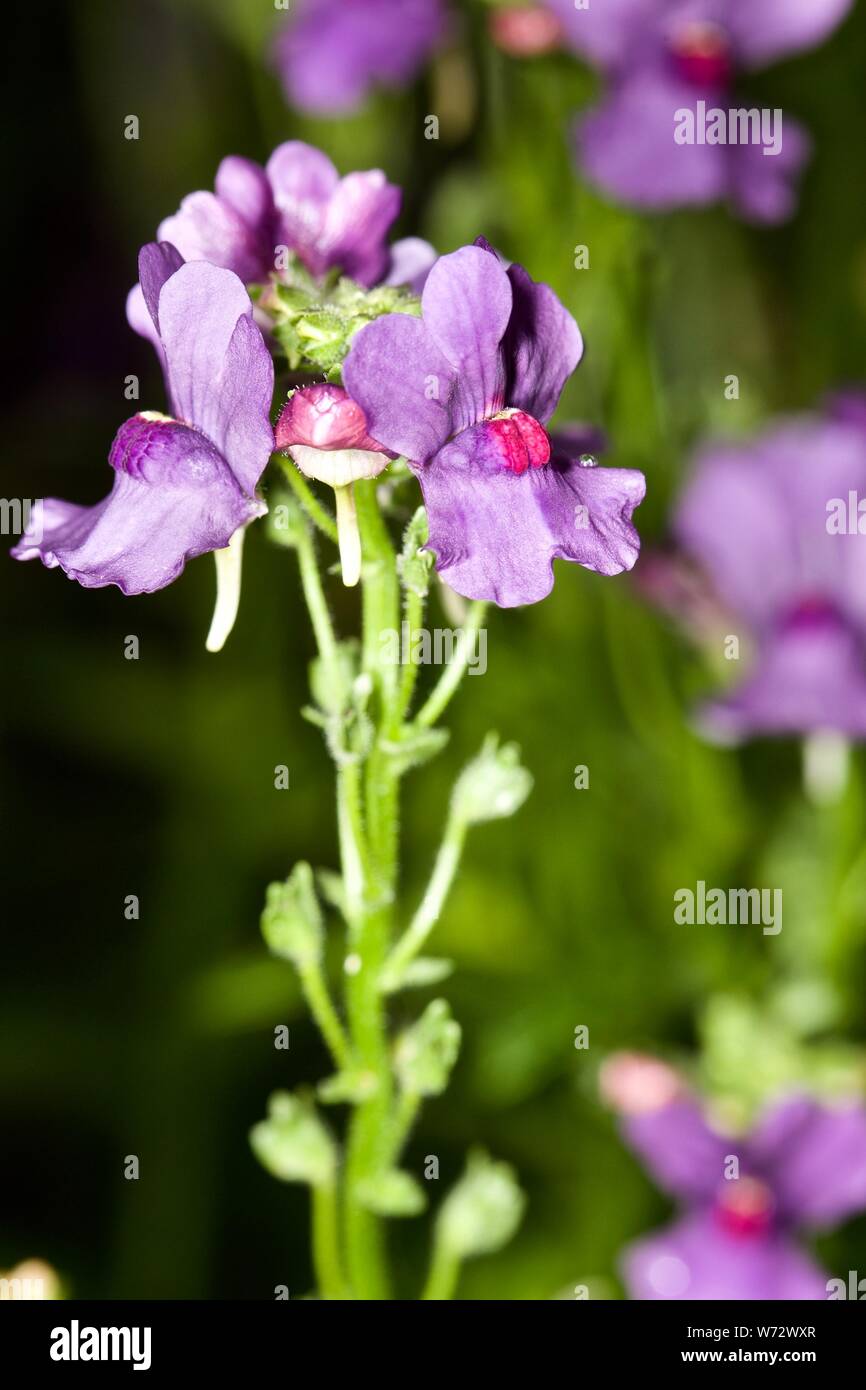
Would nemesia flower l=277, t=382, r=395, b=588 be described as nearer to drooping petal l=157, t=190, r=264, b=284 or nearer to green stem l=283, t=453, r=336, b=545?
green stem l=283, t=453, r=336, b=545

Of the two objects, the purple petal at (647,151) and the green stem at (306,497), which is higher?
the purple petal at (647,151)

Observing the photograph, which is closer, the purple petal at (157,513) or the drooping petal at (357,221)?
the purple petal at (157,513)

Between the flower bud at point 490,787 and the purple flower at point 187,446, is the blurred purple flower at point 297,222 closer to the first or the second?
the purple flower at point 187,446

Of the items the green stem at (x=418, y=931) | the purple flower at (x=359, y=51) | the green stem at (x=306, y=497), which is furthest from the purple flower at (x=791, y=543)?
the green stem at (x=306, y=497)

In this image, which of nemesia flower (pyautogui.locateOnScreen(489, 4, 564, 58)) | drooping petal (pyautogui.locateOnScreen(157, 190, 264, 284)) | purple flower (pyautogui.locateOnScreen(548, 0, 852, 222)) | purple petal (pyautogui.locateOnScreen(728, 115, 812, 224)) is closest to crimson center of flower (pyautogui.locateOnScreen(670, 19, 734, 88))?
purple flower (pyautogui.locateOnScreen(548, 0, 852, 222))

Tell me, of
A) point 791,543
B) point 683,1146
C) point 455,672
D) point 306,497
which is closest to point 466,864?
point 683,1146

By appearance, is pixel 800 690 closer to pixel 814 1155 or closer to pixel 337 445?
pixel 814 1155

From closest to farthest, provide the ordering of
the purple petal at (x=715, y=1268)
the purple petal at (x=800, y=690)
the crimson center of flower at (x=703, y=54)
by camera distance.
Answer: the purple petal at (x=715, y=1268) → the purple petal at (x=800, y=690) → the crimson center of flower at (x=703, y=54)
